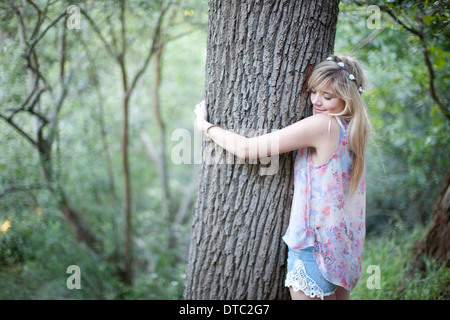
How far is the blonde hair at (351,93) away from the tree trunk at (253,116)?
0.44 feet

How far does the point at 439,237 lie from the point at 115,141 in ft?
16.6

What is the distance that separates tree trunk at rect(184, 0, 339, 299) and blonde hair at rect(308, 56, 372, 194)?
0.13 meters

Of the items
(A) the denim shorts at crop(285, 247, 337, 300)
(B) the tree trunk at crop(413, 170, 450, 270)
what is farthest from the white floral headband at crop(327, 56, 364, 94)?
(B) the tree trunk at crop(413, 170, 450, 270)

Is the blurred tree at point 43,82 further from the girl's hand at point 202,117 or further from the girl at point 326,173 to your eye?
the girl at point 326,173

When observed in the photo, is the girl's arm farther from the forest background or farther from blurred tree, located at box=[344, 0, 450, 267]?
blurred tree, located at box=[344, 0, 450, 267]

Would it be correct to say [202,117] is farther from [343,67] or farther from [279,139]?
[343,67]

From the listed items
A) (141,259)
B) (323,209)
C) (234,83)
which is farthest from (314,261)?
(141,259)

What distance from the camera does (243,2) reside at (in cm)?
186

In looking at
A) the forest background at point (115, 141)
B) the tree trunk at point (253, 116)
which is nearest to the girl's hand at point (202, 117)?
the tree trunk at point (253, 116)

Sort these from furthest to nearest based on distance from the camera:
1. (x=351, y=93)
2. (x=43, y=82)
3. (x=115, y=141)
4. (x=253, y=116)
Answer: (x=115, y=141)
(x=43, y=82)
(x=253, y=116)
(x=351, y=93)

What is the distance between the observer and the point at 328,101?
1729 millimetres

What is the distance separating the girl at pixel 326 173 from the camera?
67.1 inches

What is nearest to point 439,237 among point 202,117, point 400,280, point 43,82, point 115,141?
point 400,280

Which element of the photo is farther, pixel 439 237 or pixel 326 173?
pixel 439 237
